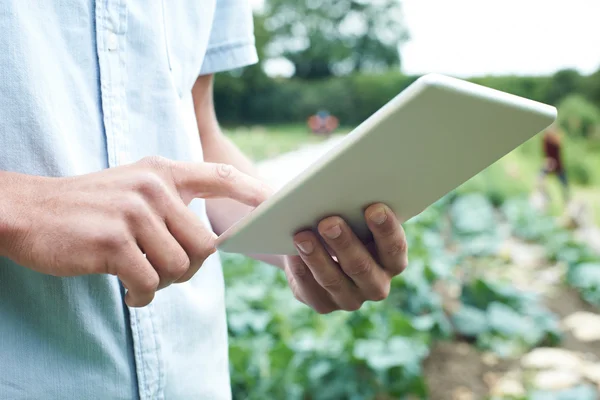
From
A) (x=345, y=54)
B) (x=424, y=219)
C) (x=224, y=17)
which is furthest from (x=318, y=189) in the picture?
(x=345, y=54)

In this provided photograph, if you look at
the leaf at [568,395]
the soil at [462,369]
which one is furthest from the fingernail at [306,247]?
the soil at [462,369]

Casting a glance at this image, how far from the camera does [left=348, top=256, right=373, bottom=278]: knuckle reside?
85 cm

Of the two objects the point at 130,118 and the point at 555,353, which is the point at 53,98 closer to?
the point at 130,118

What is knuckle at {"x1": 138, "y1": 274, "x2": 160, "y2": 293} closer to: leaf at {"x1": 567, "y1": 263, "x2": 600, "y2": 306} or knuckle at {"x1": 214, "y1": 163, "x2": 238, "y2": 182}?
knuckle at {"x1": 214, "y1": 163, "x2": 238, "y2": 182}

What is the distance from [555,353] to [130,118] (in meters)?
2.36

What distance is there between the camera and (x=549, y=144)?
585 cm

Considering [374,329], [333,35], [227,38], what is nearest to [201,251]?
[227,38]

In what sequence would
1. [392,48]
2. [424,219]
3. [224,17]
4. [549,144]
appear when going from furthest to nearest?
[392,48], [549,144], [424,219], [224,17]

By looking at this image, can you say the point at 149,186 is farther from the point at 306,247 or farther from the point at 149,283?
the point at 306,247

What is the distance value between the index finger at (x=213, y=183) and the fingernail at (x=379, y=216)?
0.46 ft

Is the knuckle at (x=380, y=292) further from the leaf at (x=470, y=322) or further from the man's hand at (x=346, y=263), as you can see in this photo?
the leaf at (x=470, y=322)

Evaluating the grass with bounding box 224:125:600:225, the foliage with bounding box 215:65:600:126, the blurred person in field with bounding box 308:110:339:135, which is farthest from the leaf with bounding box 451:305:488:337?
the foliage with bounding box 215:65:600:126

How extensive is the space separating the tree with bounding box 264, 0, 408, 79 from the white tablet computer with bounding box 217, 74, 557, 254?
29.7 metres

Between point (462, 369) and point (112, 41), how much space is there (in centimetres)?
221
